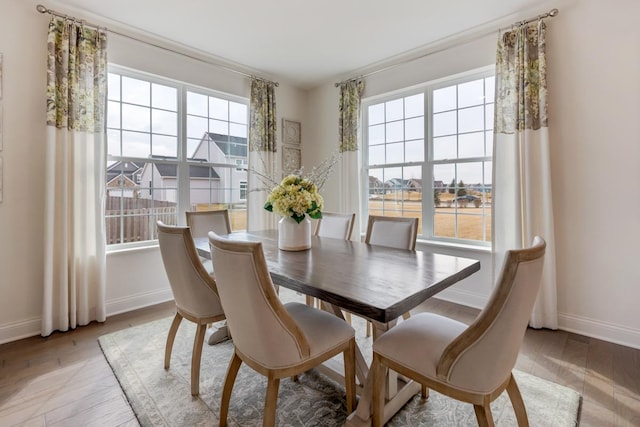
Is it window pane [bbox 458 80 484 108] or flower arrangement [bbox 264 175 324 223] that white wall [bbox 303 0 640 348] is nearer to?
window pane [bbox 458 80 484 108]

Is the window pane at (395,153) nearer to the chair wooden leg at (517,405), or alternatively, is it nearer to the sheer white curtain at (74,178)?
the chair wooden leg at (517,405)

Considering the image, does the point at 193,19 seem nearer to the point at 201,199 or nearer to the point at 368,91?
the point at 201,199

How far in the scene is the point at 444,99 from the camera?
11.1ft

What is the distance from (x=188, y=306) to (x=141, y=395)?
1.77 ft

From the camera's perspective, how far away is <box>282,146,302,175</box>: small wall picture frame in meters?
4.38

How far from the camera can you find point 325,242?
243 centimetres

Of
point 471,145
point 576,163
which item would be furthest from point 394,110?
point 576,163

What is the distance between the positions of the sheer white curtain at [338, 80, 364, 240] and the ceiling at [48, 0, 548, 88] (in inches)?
15.9

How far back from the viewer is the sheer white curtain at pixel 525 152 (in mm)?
2535

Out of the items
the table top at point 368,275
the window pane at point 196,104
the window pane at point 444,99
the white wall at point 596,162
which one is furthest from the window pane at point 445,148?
the window pane at point 196,104

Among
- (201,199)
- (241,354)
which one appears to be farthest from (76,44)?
(241,354)

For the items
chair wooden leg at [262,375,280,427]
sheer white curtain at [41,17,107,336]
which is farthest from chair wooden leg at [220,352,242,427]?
sheer white curtain at [41,17,107,336]

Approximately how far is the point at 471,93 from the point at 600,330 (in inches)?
94.2

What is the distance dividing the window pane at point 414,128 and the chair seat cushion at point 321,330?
106 inches
